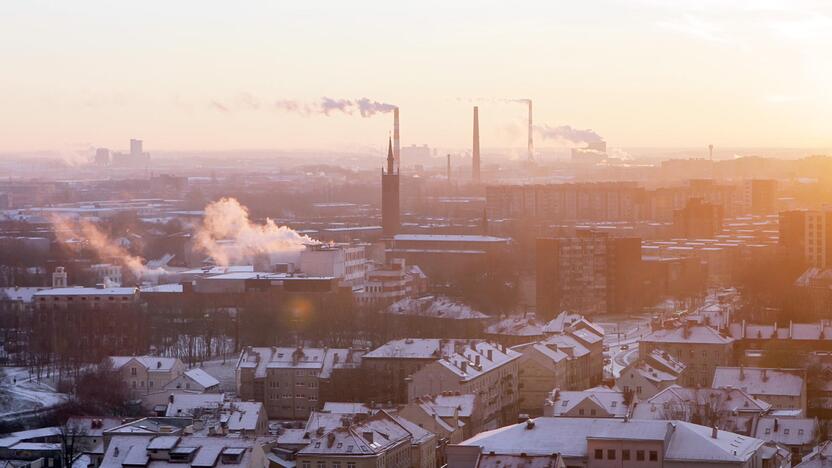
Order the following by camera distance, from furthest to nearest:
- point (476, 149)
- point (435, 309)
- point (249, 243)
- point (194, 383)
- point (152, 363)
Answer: point (476, 149)
point (249, 243)
point (435, 309)
point (152, 363)
point (194, 383)

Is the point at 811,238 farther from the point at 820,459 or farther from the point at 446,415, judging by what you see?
the point at 820,459

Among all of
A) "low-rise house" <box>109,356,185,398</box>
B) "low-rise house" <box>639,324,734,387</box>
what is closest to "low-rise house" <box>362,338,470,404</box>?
"low-rise house" <box>109,356,185,398</box>

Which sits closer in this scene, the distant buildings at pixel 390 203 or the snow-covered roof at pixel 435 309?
the snow-covered roof at pixel 435 309

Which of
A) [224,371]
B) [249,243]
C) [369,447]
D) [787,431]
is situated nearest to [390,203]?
[249,243]

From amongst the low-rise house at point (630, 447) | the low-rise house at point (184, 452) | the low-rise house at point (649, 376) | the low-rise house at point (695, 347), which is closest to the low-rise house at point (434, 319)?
the low-rise house at point (695, 347)

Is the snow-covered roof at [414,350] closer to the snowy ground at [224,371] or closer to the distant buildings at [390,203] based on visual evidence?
the snowy ground at [224,371]
